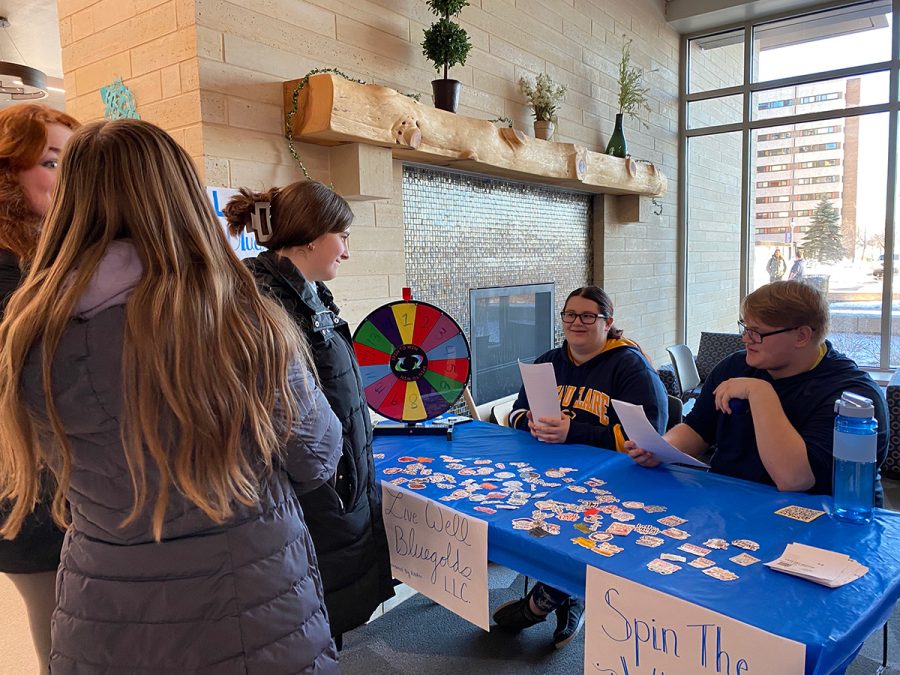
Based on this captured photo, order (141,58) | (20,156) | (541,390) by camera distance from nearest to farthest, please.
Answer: (20,156) < (541,390) < (141,58)

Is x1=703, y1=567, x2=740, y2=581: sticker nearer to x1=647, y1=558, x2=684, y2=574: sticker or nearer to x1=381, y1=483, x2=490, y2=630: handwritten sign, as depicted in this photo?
x1=647, y1=558, x2=684, y2=574: sticker

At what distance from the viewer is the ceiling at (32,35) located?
3.82 metres

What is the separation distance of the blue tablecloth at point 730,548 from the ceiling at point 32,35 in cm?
383

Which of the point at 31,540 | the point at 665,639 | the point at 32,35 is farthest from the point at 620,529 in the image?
the point at 32,35

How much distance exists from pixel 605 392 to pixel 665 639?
1.13m

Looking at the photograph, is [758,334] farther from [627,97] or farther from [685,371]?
[627,97]

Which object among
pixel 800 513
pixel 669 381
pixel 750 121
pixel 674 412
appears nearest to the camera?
pixel 800 513

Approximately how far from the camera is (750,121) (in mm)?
5414

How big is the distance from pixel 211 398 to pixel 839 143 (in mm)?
5725

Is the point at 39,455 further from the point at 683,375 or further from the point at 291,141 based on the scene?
the point at 683,375

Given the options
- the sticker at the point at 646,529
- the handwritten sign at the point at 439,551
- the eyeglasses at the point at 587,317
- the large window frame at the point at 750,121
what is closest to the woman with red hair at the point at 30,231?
the handwritten sign at the point at 439,551

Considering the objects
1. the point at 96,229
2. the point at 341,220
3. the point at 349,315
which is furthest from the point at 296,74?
the point at 96,229

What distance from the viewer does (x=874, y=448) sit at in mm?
1309

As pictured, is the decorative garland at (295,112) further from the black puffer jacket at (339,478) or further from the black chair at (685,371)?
the black chair at (685,371)
